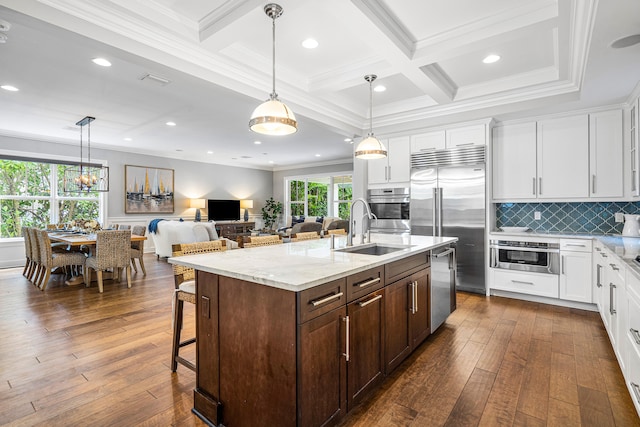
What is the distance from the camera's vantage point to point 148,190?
826 centimetres

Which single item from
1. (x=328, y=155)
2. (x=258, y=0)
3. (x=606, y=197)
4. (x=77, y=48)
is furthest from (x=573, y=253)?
(x=328, y=155)

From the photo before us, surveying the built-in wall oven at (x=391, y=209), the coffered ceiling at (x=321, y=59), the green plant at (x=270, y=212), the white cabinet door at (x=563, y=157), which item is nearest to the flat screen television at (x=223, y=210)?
the green plant at (x=270, y=212)

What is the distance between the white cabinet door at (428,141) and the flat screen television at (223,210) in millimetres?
6455

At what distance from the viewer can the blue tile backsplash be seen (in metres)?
4.00

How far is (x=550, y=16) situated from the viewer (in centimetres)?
248

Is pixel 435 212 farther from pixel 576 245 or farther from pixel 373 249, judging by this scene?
pixel 373 249

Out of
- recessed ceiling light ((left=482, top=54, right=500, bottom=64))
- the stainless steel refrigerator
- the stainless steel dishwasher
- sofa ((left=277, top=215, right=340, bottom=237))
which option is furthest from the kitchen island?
sofa ((left=277, top=215, right=340, bottom=237))

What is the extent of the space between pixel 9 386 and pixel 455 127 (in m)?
5.21

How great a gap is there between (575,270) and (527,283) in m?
0.52

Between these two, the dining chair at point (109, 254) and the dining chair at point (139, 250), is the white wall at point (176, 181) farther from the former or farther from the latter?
the dining chair at point (109, 254)

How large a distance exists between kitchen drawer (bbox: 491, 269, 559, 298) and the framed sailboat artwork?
7.78 m

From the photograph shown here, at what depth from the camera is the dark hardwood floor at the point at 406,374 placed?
1843 millimetres

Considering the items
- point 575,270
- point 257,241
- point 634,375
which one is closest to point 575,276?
point 575,270

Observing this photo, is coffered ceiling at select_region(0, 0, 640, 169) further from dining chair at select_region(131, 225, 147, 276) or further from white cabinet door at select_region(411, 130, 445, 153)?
dining chair at select_region(131, 225, 147, 276)
